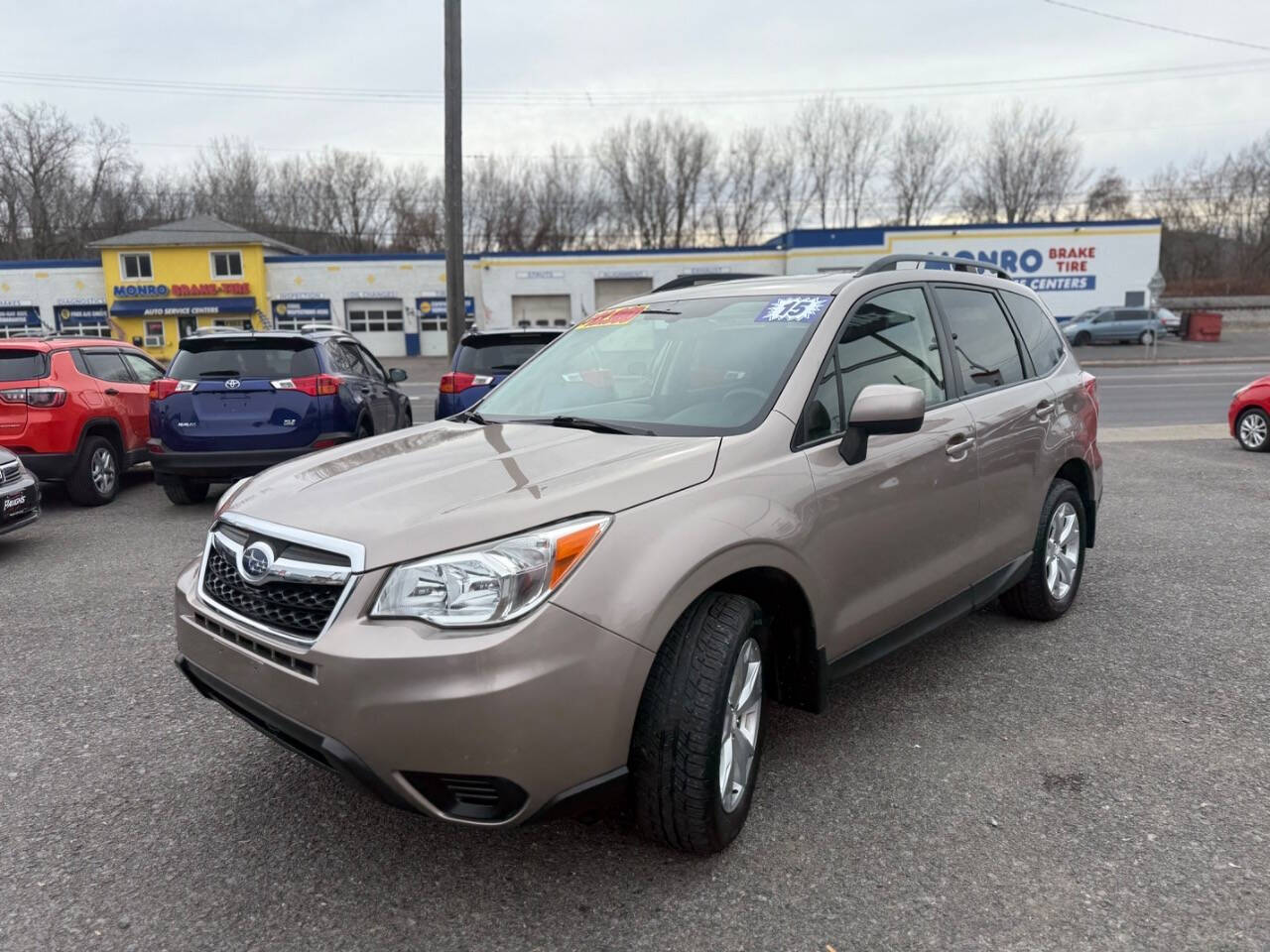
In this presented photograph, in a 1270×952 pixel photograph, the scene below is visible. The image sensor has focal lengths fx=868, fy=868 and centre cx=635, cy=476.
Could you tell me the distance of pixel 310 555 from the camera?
232 centimetres

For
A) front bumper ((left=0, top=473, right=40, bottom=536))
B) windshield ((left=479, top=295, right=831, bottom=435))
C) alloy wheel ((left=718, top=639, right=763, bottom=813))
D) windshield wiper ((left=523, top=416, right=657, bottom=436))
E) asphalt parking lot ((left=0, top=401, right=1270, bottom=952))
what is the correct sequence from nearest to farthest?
asphalt parking lot ((left=0, top=401, right=1270, bottom=952)), alloy wheel ((left=718, top=639, right=763, bottom=813)), windshield wiper ((left=523, top=416, right=657, bottom=436)), windshield ((left=479, top=295, right=831, bottom=435)), front bumper ((left=0, top=473, right=40, bottom=536))

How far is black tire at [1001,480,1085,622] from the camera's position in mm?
4238

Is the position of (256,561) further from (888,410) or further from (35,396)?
(35,396)

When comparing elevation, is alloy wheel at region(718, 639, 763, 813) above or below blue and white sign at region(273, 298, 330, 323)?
below

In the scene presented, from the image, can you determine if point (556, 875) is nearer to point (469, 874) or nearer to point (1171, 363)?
point (469, 874)

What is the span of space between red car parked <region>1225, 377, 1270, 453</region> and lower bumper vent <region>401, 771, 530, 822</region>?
11.2 metres

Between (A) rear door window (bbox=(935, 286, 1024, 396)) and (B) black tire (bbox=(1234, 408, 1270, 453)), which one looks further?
(B) black tire (bbox=(1234, 408, 1270, 453))

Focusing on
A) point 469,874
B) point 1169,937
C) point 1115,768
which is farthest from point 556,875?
point 1115,768

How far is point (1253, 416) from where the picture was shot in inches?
407

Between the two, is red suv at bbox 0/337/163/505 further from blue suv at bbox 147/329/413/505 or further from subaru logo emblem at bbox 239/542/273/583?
subaru logo emblem at bbox 239/542/273/583

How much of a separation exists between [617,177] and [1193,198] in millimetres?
43604

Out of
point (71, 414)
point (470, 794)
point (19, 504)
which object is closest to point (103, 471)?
point (71, 414)

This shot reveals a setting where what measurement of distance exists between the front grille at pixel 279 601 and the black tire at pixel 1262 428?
11.5 m

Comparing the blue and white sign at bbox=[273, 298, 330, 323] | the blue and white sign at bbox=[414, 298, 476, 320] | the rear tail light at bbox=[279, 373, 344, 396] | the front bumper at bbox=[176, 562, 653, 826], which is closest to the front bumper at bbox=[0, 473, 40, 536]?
the rear tail light at bbox=[279, 373, 344, 396]
